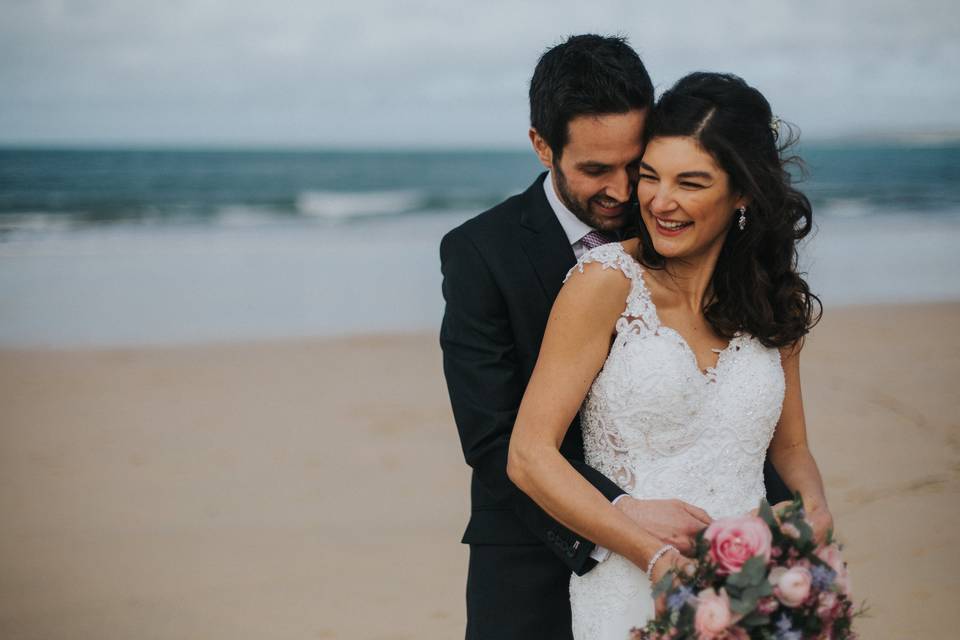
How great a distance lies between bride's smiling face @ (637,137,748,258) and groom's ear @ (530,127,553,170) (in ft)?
1.09

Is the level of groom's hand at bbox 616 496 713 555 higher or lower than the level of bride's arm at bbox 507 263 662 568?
lower

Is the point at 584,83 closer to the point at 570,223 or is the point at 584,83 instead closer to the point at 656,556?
the point at 570,223

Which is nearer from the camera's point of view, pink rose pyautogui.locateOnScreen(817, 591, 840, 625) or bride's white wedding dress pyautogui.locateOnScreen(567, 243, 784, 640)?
pink rose pyautogui.locateOnScreen(817, 591, 840, 625)

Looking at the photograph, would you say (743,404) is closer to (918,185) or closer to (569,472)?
(569,472)

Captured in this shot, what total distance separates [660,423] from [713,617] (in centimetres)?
66

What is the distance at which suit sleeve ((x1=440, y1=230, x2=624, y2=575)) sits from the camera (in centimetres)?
251

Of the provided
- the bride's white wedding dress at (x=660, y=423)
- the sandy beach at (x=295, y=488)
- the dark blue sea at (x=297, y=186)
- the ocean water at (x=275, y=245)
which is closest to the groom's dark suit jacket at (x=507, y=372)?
the bride's white wedding dress at (x=660, y=423)

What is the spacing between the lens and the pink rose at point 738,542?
187 centimetres

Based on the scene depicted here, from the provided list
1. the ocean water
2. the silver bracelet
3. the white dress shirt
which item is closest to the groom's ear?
the white dress shirt

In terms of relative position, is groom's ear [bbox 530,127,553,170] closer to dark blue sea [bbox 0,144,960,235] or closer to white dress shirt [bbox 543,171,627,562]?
white dress shirt [bbox 543,171,627,562]

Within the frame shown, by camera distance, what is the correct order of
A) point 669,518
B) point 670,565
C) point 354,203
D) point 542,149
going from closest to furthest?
point 670,565 → point 669,518 → point 542,149 → point 354,203

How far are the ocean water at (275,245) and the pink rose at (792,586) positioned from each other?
1.01m

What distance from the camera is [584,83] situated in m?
2.57

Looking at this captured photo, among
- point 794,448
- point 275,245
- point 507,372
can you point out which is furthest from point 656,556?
point 275,245
